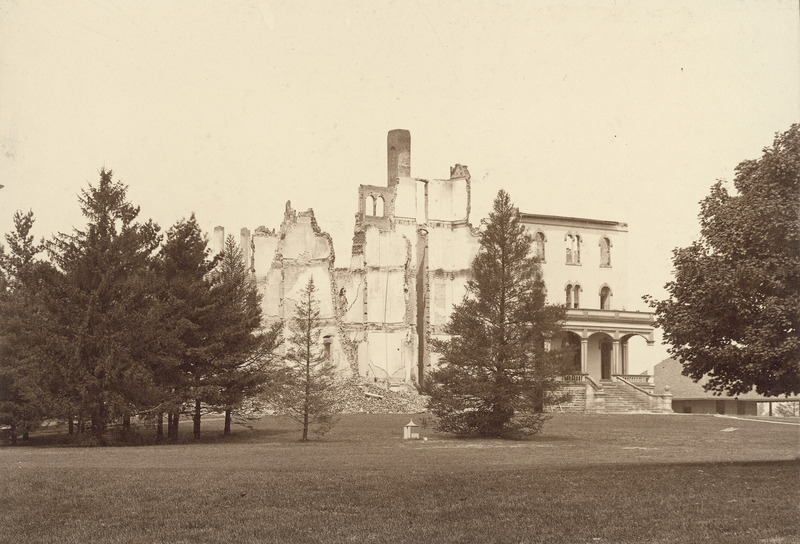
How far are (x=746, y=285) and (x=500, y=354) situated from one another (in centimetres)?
1648

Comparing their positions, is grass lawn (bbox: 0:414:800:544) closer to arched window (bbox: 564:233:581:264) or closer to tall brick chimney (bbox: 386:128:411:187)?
arched window (bbox: 564:233:581:264)

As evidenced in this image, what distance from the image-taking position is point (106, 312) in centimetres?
3372

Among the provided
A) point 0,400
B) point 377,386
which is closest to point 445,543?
point 0,400

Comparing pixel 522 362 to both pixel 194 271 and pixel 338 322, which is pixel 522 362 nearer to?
pixel 194 271

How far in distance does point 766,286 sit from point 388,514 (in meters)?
9.89

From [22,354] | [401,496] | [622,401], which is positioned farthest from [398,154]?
[401,496]

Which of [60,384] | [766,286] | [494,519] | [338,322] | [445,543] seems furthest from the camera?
[338,322]

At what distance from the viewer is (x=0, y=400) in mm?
34188

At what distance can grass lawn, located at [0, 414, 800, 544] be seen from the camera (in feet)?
48.8

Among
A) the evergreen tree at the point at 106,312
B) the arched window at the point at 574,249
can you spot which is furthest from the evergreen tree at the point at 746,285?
the arched window at the point at 574,249

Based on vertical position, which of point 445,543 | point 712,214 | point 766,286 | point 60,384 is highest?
point 712,214

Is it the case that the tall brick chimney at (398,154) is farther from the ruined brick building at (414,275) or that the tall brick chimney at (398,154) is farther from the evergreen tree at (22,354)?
the evergreen tree at (22,354)

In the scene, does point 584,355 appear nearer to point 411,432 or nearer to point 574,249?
point 574,249

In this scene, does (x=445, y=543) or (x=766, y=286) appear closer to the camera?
(x=445, y=543)
